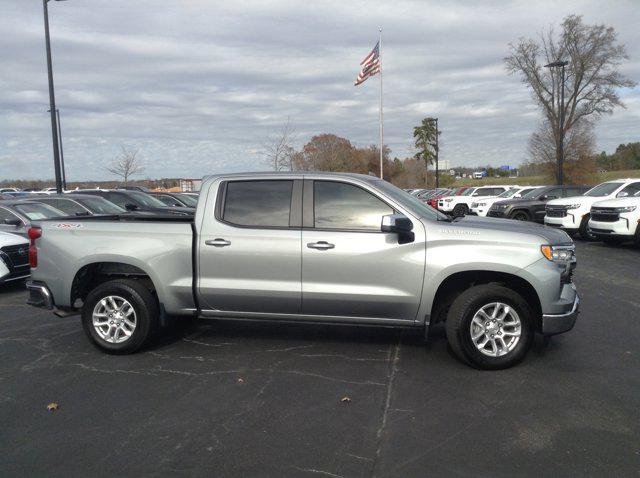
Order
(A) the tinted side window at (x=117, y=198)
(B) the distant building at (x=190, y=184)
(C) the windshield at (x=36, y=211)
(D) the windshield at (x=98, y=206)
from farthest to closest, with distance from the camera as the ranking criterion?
(B) the distant building at (x=190, y=184)
(A) the tinted side window at (x=117, y=198)
(D) the windshield at (x=98, y=206)
(C) the windshield at (x=36, y=211)

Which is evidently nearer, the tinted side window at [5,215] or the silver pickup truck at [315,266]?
the silver pickup truck at [315,266]

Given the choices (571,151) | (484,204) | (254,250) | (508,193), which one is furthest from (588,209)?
(571,151)

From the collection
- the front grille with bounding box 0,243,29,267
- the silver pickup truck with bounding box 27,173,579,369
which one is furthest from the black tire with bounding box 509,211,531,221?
the front grille with bounding box 0,243,29,267

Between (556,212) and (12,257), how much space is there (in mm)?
14469

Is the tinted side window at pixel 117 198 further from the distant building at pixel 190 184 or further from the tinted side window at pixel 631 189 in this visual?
the distant building at pixel 190 184

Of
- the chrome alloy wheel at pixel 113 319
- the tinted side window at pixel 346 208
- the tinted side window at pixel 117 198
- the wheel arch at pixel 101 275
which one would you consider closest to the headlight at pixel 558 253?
the tinted side window at pixel 346 208

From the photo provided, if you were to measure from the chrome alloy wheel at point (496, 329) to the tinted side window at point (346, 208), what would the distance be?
1.25 meters

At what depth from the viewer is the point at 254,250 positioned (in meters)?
5.48

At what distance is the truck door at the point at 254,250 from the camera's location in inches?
214

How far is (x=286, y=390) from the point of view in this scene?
484 cm

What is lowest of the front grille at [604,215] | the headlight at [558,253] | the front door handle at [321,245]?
the front grille at [604,215]

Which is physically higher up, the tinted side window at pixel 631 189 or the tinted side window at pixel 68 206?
the tinted side window at pixel 631 189

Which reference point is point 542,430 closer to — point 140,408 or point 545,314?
point 545,314

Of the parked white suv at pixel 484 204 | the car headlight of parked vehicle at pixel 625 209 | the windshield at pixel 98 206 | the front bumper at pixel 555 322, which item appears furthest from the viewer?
the parked white suv at pixel 484 204
